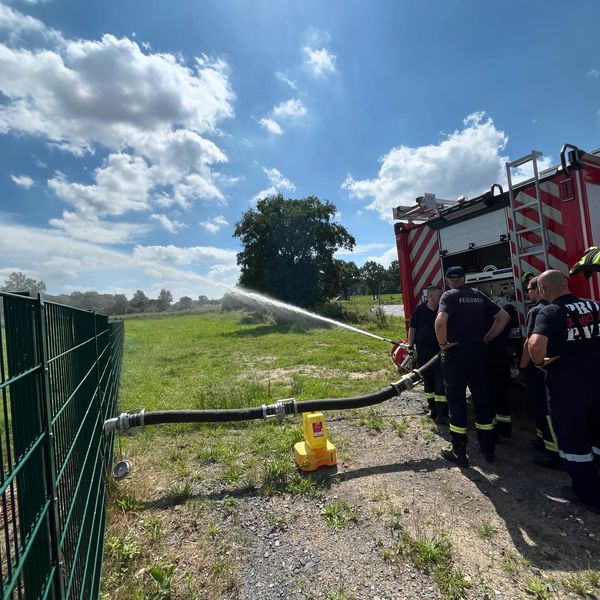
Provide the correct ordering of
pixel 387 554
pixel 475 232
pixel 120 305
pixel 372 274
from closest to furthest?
1. pixel 387 554
2. pixel 475 232
3. pixel 120 305
4. pixel 372 274

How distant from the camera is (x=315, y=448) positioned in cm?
394

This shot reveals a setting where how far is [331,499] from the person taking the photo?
11.3ft

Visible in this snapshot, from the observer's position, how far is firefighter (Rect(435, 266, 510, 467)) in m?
3.95

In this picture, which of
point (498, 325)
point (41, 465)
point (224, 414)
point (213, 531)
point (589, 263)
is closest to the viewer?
point (41, 465)

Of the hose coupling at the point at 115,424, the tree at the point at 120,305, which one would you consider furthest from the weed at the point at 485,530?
the tree at the point at 120,305

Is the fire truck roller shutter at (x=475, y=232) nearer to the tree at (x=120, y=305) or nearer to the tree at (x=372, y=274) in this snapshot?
the tree at (x=120, y=305)

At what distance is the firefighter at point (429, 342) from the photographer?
514cm

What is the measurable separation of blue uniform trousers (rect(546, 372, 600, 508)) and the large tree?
2351 cm

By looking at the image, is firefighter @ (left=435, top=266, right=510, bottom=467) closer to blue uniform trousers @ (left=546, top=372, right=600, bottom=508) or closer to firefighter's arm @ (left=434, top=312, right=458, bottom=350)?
firefighter's arm @ (left=434, top=312, right=458, bottom=350)

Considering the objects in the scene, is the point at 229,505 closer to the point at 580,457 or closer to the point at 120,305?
the point at 580,457

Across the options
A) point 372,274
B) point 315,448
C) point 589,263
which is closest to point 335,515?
point 315,448

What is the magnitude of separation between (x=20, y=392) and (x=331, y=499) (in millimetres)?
2819

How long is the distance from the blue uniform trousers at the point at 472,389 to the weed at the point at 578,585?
1563 millimetres

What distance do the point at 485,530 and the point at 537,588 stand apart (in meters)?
0.55
